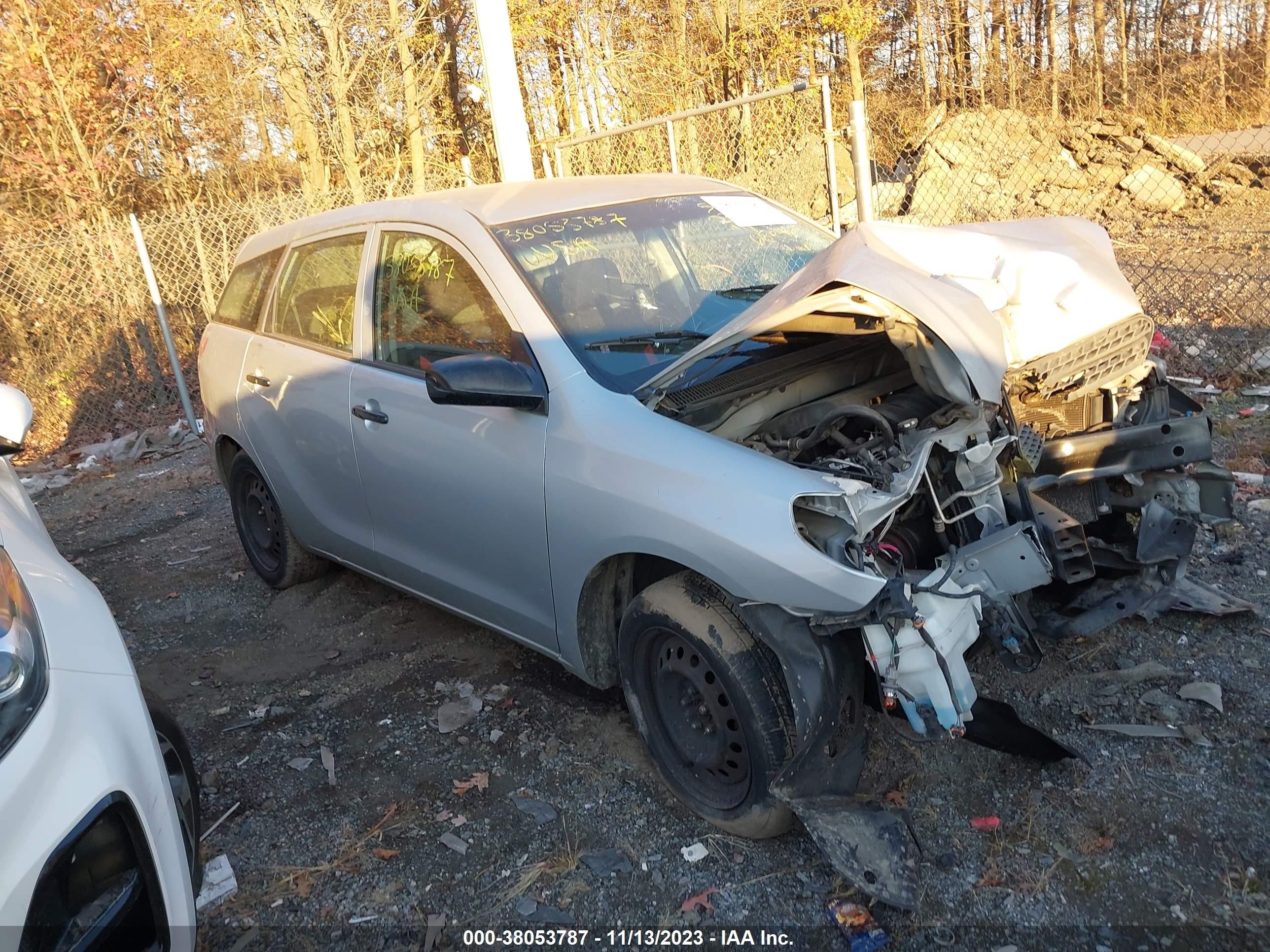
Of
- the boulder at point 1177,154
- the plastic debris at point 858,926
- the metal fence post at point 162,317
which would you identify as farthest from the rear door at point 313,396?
the boulder at point 1177,154

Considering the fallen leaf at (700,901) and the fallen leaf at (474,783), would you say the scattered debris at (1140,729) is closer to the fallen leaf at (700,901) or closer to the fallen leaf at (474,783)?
the fallen leaf at (700,901)

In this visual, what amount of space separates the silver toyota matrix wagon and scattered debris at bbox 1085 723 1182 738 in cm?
39

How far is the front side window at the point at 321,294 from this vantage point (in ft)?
13.0

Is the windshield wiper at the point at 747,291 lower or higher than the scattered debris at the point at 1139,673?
higher

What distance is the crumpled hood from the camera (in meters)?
2.65

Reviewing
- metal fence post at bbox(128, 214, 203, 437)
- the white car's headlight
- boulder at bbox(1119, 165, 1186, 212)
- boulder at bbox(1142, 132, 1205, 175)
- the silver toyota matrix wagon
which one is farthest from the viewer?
boulder at bbox(1142, 132, 1205, 175)

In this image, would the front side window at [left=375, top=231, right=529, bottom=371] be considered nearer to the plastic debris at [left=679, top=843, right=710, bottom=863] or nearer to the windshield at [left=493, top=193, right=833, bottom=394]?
the windshield at [left=493, top=193, right=833, bottom=394]

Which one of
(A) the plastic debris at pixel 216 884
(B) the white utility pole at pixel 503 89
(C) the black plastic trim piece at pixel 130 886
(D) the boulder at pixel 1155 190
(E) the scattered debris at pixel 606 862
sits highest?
(B) the white utility pole at pixel 503 89

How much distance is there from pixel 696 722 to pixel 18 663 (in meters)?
1.75

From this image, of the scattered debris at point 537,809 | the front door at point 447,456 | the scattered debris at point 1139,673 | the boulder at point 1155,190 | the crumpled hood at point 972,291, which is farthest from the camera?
the boulder at point 1155,190

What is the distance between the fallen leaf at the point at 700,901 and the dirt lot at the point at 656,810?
0.01 m

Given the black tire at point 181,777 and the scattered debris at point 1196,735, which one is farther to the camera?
the scattered debris at point 1196,735

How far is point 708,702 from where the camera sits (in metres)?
2.78

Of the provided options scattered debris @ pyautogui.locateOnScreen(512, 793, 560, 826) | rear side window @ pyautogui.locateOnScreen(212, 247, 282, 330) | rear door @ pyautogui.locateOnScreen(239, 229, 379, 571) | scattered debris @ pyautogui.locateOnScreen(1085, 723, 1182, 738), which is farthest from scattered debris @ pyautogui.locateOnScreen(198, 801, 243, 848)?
scattered debris @ pyautogui.locateOnScreen(1085, 723, 1182, 738)
